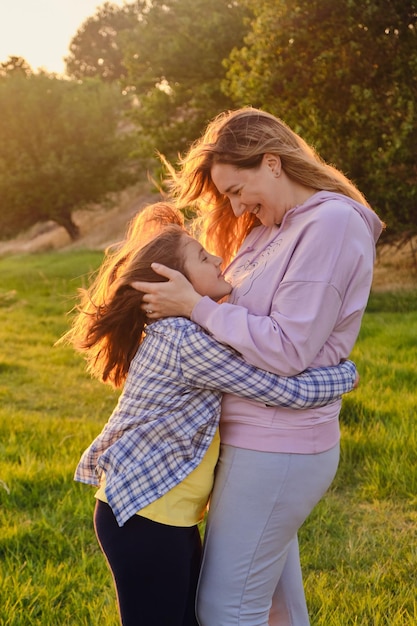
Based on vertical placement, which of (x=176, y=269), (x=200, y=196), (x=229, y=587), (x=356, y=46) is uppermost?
(x=356, y=46)

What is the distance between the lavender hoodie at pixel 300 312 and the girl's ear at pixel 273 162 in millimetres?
162

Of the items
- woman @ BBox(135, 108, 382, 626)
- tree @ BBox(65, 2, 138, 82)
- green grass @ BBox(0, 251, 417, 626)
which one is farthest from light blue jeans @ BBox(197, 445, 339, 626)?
tree @ BBox(65, 2, 138, 82)

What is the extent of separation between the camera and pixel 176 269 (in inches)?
94.0

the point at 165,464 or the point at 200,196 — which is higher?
the point at 200,196

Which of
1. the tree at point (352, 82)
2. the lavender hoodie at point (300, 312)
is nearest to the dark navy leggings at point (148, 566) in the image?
the lavender hoodie at point (300, 312)

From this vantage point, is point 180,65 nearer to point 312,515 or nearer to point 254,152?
point 312,515

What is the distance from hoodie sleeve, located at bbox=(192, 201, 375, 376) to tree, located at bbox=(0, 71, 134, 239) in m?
31.4

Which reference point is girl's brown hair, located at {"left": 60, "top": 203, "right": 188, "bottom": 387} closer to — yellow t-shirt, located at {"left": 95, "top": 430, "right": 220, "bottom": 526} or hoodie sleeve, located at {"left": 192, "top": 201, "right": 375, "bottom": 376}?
hoodie sleeve, located at {"left": 192, "top": 201, "right": 375, "bottom": 376}

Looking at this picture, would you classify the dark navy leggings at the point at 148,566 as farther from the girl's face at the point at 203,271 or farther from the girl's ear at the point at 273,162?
the girl's ear at the point at 273,162

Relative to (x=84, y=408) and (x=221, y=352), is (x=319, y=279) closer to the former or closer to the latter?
(x=221, y=352)

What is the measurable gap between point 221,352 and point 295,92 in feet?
37.0

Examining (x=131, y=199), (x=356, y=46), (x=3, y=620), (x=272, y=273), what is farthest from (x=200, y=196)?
(x=131, y=199)

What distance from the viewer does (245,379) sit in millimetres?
2102

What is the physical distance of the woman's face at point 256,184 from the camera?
2.38 metres
